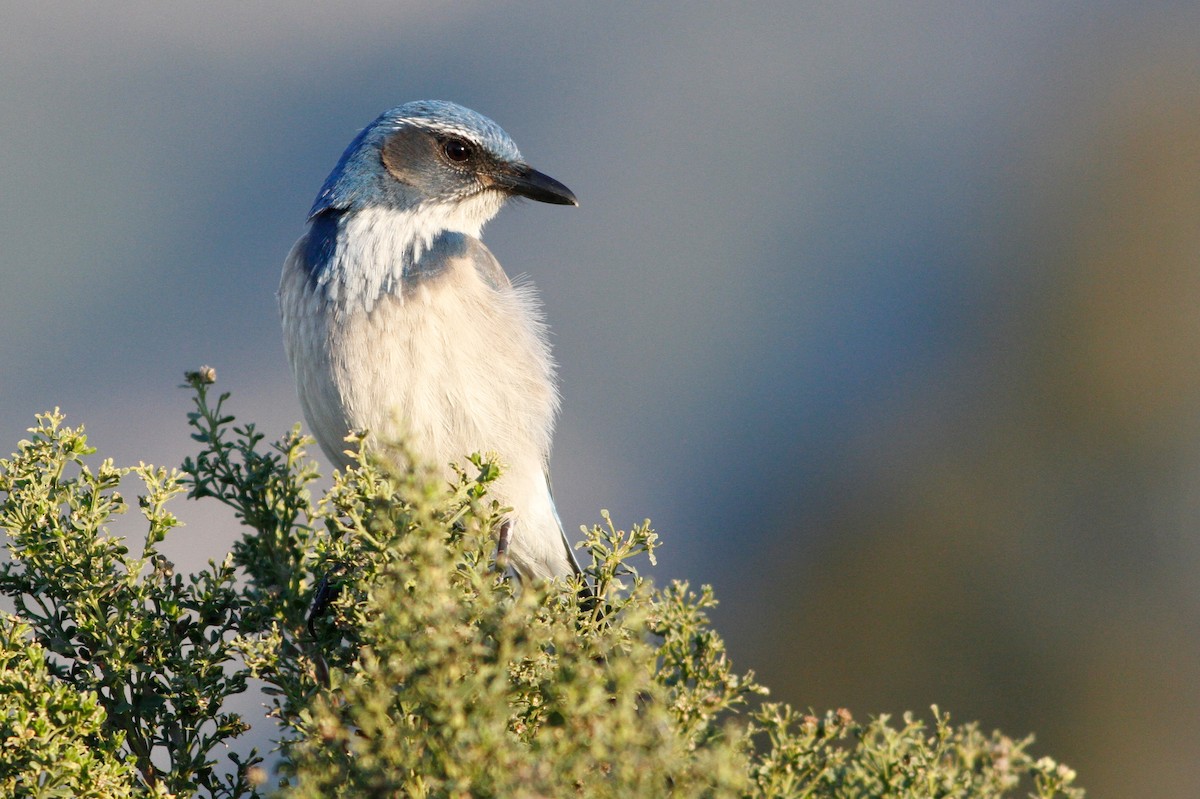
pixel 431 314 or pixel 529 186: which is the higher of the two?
pixel 529 186

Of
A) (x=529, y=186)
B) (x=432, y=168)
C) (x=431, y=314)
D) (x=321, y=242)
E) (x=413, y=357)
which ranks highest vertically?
(x=529, y=186)

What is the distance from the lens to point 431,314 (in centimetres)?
387

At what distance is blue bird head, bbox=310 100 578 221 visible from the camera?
4410 millimetres

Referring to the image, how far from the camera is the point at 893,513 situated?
33.1ft

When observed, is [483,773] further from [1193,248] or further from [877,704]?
[1193,248]

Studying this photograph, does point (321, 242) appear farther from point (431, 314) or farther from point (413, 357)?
point (413, 357)

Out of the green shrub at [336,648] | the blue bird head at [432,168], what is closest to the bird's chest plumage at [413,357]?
the blue bird head at [432,168]

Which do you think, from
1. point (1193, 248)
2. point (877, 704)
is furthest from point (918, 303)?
point (877, 704)

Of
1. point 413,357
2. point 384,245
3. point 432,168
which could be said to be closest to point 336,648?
point 413,357

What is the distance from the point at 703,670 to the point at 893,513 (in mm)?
7818

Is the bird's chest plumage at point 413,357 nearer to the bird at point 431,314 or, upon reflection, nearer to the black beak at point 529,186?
the bird at point 431,314

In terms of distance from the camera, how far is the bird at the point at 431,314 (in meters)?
3.77

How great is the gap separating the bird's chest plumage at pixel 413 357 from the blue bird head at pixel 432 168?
349 millimetres

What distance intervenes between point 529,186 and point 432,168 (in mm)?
407
